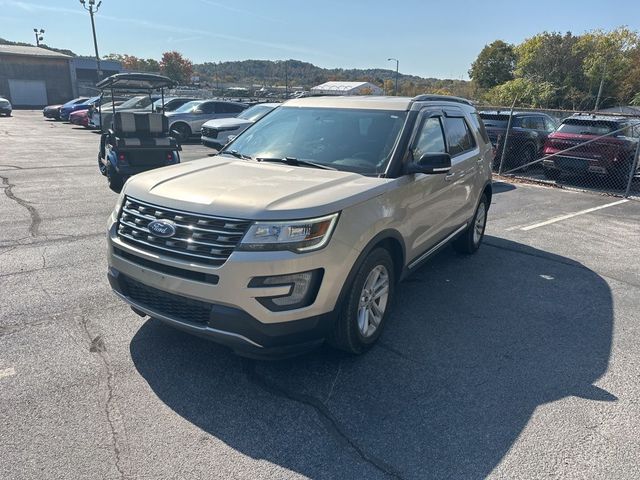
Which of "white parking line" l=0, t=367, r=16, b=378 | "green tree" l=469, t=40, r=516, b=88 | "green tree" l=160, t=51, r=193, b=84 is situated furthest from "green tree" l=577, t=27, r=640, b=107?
"green tree" l=160, t=51, r=193, b=84

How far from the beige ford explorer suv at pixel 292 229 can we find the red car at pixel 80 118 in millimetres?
23364

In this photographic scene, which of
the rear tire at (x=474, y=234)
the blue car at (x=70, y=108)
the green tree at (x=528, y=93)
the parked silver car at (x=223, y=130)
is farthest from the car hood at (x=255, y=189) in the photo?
the green tree at (x=528, y=93)

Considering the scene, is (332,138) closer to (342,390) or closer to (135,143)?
(342,390)

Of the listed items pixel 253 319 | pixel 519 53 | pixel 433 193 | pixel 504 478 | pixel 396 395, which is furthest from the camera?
pixel 519 53

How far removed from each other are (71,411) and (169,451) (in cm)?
75

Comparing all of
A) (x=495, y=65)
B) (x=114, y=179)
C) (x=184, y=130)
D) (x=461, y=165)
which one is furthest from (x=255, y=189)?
(x=495, y=65)

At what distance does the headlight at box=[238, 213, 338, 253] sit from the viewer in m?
2.76

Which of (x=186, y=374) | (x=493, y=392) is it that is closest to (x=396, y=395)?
(x=493, y=392)

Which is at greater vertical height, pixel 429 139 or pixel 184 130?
pixel 429 139

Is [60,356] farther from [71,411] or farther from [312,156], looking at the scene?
[312,156]

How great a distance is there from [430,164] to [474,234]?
272 centimetres

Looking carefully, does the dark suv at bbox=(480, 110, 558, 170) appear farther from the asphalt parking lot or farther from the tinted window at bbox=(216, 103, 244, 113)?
the tinted window at bbox=(216, 103, 244, 113)

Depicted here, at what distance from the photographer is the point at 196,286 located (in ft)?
9.23

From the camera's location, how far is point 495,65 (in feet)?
172
